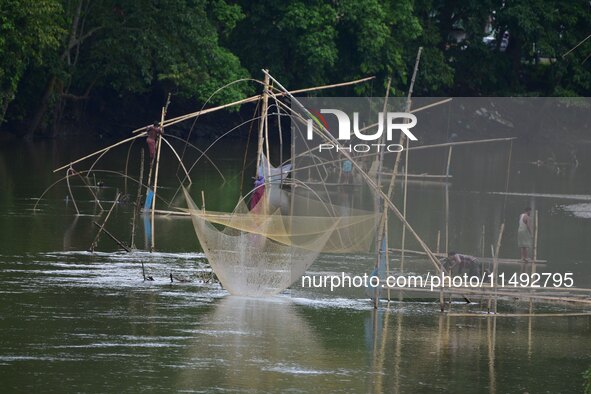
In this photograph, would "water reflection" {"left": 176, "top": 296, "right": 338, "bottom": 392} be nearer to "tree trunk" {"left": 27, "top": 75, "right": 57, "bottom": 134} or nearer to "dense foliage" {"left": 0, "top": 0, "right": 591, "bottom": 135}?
"dense foliage" {"left": 0, "top": 0, "right": 591, "bottom": 135}

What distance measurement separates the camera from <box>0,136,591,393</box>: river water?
447 inches

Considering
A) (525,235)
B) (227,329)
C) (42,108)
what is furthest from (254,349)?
(42,108)

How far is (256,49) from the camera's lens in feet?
136

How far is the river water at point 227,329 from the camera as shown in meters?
11.3

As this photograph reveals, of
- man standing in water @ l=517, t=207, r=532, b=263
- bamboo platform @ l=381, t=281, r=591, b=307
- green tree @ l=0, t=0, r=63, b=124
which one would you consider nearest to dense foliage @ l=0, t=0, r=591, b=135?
green tree @ l=0, t=0, r=63, b=124

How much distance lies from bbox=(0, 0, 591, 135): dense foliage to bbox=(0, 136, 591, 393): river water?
14.0 metres

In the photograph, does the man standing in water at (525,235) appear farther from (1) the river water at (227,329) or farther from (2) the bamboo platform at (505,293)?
(2) the bamboo platform at (505,293)

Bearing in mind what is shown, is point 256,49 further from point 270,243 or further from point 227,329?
point 227,329

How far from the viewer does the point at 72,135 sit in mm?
41375

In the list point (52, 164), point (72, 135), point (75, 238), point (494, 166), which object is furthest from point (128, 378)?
point (72, 135)

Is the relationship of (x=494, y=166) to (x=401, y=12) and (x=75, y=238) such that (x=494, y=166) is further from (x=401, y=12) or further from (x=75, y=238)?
(x=75, y=238)

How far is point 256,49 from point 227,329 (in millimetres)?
28855

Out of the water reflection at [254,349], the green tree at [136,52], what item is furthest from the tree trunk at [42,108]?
the water reflection at [254,349]

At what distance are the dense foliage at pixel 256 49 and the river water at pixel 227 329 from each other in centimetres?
1399
